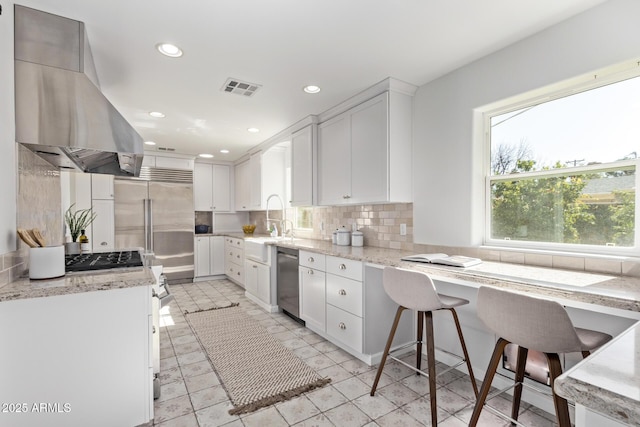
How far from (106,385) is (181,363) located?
1.04m

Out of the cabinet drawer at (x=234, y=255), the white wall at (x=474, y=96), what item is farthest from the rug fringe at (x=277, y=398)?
the cabinet drawer at (x=234, y=255)

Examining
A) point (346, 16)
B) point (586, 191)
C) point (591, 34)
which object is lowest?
point (586, 191)

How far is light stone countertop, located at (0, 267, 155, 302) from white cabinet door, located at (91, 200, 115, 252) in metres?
3.61

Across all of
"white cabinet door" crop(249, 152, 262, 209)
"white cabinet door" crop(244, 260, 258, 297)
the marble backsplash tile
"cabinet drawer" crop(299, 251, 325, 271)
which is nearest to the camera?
the marble backsplash tile

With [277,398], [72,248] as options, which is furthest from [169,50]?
[277,398]

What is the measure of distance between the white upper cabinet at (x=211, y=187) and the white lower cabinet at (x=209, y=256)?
66cm

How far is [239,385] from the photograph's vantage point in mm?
2244

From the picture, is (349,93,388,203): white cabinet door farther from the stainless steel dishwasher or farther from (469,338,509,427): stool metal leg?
(469,338,509,427): stool metal leg

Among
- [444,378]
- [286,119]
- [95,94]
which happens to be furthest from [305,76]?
[444,378]

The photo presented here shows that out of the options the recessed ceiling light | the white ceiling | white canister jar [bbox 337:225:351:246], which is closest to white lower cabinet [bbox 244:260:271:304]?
white canister jar [bbox 337:225:351:246]

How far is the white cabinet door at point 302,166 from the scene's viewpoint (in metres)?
3.67

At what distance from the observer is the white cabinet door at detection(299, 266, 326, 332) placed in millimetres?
3029

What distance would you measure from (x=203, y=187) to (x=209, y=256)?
54.1 inches

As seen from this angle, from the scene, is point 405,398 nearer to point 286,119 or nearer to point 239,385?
point 239,385
